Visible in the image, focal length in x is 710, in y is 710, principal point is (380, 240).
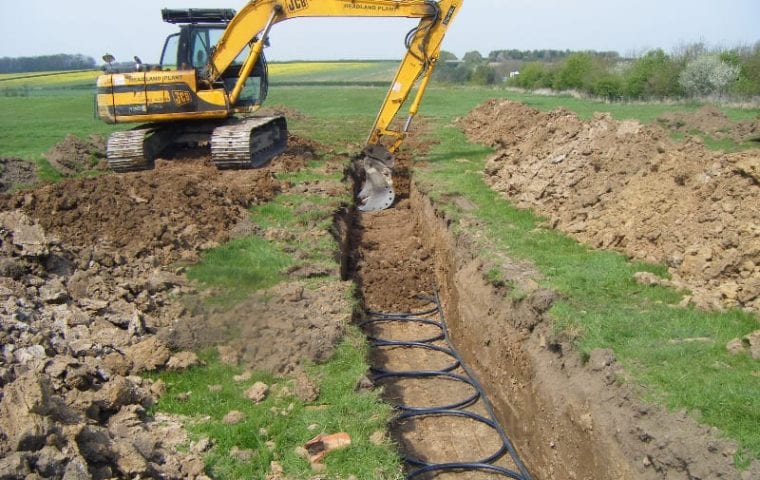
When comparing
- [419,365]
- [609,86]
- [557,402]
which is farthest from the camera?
[609,86]

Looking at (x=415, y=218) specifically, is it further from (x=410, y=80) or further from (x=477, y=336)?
(x=477, y=336)

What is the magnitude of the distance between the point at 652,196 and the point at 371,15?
7.56 meters

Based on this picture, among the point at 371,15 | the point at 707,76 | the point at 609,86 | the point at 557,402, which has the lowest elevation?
the point at 557,402

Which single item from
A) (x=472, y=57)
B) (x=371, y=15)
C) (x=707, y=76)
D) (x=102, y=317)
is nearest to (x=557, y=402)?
(x=102, y=317)

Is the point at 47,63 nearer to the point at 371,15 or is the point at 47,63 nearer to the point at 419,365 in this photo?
the point at 371,15

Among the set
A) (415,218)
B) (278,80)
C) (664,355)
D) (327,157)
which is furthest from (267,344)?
(278,80)

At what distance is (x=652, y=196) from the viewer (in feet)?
31.8

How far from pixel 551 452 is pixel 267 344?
2.93 m

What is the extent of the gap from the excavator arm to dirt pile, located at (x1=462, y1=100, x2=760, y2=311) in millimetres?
2370

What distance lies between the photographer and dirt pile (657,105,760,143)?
57.7 ft

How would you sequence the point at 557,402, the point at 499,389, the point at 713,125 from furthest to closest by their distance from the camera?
the point at 713,125 → the point at 499,389 → the point at 557,402

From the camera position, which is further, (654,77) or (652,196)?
(654,77)

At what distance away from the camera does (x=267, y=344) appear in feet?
23.2

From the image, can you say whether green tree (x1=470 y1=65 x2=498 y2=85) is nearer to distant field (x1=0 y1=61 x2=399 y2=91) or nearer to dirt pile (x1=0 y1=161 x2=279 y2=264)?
distant field (x1=0 y1=61 x2=399 y2=91)
